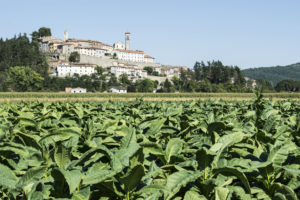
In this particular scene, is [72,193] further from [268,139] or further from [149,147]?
[268,139]

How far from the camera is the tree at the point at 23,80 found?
10494 cm

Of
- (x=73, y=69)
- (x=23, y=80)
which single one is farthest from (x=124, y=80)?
(x=23, y=80)

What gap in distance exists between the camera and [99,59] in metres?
155

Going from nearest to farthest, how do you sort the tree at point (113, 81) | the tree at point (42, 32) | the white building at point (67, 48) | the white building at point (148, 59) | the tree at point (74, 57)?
the tree at point (113, 81), the tree at point (74, 57), the white building at point (67, 48), the white building at point (148, 59), the tree at point (42, 32)

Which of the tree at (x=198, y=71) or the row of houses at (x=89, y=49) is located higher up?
the row of houses at (x=89, y=49)

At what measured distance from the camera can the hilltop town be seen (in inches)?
5566

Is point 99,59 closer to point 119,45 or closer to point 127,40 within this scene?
point 119,45

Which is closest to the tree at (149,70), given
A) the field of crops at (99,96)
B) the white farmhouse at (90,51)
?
the white farmhouse at (90,51)

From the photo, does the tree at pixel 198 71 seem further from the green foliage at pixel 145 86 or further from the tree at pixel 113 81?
the tree at pixel 113 81

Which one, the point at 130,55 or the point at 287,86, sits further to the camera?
the point at 130,55

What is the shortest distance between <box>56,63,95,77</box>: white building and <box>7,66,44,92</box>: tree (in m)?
27.3

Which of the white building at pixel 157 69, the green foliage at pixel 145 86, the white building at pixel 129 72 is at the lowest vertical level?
the green foliage at pixel 145 86

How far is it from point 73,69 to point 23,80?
34.5 metres

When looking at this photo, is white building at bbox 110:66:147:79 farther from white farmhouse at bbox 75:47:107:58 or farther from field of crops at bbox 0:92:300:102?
field of crops at bbox 0:92:300:102
